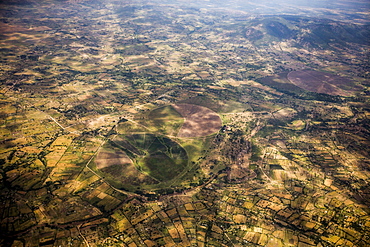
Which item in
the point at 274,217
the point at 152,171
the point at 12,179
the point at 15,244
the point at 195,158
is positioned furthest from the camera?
the point at 195,158

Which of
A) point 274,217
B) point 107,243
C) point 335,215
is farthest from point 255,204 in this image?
point 107,243

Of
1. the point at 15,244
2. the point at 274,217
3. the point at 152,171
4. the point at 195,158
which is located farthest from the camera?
the point at 195,158

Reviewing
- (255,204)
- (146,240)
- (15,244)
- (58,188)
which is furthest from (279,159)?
(15,244)

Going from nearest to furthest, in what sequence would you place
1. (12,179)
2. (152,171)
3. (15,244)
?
(15,244), (12,179), (152,171)

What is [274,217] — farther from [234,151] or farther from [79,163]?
[79,163]

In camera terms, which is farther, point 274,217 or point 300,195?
point 300,195

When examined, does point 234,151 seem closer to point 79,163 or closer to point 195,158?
point 195,158
